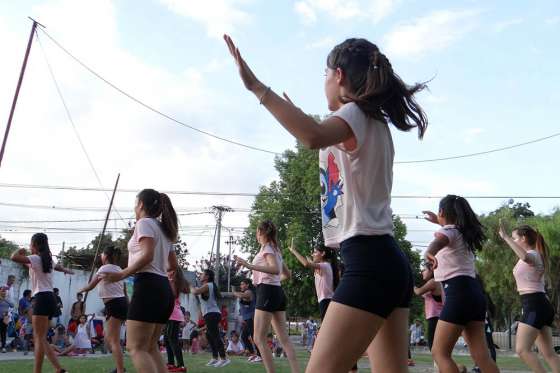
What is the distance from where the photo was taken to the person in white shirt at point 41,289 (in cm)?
878

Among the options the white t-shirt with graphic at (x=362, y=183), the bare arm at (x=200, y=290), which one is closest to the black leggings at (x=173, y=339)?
the bare arm at (x=200, y=290)

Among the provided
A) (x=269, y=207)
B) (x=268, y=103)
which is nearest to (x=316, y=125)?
(x=268, y=103)

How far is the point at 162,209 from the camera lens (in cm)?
659

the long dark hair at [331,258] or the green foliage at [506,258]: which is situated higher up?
the green foliage at [506,258]

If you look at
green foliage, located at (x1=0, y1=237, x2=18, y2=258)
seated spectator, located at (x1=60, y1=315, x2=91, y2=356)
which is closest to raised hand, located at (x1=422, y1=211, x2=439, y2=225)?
seated spectator, located at (x1=60, y1=315, x2=91, y2=356)

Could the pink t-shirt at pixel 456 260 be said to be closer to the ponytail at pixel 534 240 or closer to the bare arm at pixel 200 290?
the ponytail at pixel 534 240

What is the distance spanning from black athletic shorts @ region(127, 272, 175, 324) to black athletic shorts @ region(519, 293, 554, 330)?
14.2 feet

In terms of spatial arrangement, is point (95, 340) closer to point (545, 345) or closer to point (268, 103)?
point (545, 345)

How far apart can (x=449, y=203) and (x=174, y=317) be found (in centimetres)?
695

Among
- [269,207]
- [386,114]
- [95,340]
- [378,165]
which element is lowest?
[95,340]

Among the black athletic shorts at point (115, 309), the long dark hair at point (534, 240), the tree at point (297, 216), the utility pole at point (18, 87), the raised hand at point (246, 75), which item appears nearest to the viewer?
the raised hand at point (246, 75)

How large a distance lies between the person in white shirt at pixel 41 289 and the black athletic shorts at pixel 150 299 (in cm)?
324

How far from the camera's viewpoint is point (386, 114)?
3.17m

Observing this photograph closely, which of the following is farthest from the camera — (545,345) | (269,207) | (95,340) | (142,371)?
(269,207)
